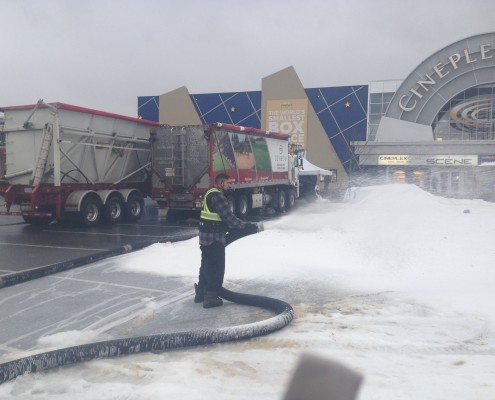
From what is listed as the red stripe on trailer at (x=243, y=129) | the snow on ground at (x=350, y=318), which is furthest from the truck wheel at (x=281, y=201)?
the snow on ground at (x=350, y=318)

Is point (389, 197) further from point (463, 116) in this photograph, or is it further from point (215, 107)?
point (215, 107)

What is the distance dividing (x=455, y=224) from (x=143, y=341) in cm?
841

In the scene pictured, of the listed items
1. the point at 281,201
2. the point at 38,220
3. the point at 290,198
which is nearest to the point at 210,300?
the point at 38,220

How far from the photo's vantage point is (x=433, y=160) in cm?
3778

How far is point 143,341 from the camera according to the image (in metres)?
4.66

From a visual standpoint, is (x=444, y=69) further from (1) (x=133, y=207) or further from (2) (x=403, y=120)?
(1) (x=133, y=207)

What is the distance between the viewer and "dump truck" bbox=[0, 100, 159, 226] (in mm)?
14742

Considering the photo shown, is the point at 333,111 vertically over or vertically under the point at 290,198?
over

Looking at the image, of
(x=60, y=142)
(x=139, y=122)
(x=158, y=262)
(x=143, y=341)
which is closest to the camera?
(x=143, y=341)

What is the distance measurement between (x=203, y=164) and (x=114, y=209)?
346 cm

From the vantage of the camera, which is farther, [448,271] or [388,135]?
[388,135]

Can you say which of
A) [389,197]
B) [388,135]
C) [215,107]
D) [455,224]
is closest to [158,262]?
[455,224]

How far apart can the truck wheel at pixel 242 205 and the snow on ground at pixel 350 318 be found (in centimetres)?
678

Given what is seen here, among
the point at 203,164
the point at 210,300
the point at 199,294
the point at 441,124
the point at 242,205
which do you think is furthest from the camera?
the point at 441,124
